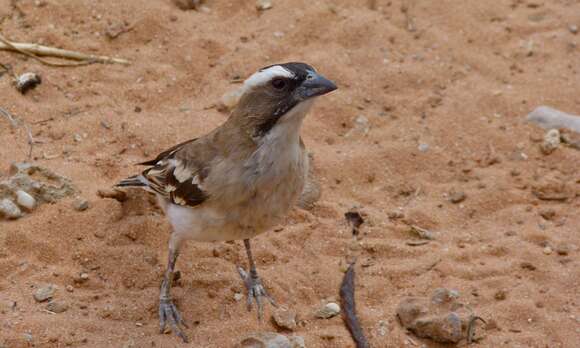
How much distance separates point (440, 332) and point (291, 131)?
5.71 ft

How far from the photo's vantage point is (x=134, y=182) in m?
6.16

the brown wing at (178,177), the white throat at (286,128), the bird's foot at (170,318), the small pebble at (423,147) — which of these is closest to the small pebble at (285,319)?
the bird's foot at (170,318)

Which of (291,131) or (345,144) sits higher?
(291,131)

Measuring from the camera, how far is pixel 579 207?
685 centimetres

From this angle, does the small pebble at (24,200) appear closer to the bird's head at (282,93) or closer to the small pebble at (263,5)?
the bird's head at (282,93)

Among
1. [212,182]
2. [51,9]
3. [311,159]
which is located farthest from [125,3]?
[212,182]

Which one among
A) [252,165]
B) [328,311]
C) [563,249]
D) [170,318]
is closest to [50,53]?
[170,318]

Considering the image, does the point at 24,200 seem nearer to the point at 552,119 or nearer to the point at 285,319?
the point at 285,319

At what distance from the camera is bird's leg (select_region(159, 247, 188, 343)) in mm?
5564

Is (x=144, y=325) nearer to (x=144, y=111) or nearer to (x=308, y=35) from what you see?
(x=144, y=111)

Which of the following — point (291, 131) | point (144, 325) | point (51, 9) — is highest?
point (291, 131)

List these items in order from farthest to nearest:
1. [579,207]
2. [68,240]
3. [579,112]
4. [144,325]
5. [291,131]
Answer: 1. [579,112]
2. [579,207]
3. [68,240]
4. [144,325]
5. [291,131]

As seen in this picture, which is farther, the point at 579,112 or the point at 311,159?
the point at 579,112

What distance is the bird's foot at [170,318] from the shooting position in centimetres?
553
